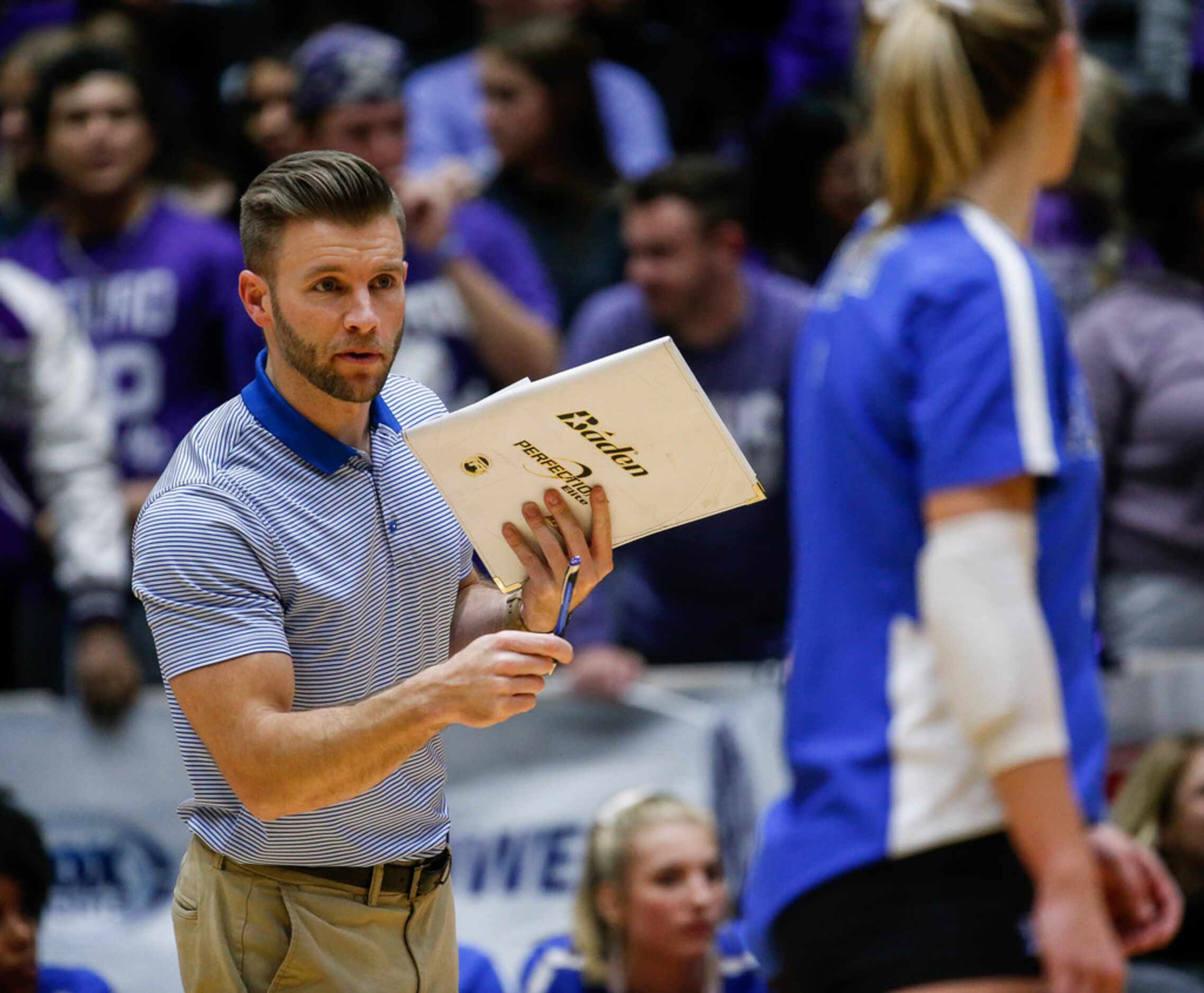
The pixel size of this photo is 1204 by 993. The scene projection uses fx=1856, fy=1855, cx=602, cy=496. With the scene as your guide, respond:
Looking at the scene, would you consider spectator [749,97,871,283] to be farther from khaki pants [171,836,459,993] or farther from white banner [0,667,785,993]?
khaki pants [171,836,459,993]

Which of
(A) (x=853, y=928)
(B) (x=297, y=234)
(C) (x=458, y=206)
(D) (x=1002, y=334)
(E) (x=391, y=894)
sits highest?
(C) (x=458, y=206)

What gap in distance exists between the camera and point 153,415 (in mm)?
4766

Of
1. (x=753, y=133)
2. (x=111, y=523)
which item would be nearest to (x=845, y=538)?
(x=111, y=523)

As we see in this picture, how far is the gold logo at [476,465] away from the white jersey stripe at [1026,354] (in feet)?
2.13

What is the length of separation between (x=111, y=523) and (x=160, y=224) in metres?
1.01

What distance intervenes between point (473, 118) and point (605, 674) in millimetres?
2474

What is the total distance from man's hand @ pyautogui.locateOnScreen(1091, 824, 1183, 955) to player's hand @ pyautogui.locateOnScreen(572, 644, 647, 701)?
2636mm

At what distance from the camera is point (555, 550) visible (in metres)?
2.01

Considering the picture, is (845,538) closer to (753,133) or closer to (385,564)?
(385,564)

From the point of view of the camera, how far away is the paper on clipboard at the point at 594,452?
1886 millimetres

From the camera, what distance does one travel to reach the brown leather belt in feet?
6.79

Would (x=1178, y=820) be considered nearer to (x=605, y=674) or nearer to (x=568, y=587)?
(x=605, y=674)

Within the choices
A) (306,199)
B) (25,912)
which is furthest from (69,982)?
(306,199)

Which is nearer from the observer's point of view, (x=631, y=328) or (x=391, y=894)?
(x=391, y=894)
